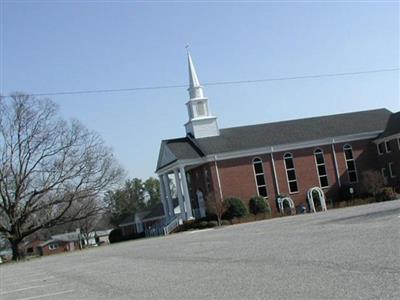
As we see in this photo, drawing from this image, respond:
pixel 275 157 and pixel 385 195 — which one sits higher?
pixel 275 157

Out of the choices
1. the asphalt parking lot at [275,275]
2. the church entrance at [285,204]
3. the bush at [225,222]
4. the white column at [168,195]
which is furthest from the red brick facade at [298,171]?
the asphalt parking lot at [275,275]

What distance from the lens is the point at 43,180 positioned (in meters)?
58.4

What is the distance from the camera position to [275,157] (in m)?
59.8

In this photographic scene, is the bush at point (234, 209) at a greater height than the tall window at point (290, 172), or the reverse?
the tall window at point (290, 172)

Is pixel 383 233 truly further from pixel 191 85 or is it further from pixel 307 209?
pixel 191 85

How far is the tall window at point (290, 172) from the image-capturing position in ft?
197

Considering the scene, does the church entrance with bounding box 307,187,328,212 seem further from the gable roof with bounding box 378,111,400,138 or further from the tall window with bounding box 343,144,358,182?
the gable roof with bounding box 378,111,400,138

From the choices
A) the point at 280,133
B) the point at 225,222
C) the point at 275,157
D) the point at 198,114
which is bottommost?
the point at 225,222

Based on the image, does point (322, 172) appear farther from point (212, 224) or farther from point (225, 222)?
point (212, 224)

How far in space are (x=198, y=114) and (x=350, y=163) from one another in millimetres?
15979

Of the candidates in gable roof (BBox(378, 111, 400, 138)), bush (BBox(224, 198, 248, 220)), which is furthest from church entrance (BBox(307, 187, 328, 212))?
gable roof (BBox(378, 111, 400, 138))

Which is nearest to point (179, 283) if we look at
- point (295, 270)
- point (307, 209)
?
point (295, 270)

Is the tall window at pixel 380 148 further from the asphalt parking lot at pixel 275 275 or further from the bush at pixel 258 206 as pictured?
the asphalt parking lot at pixel 275 275

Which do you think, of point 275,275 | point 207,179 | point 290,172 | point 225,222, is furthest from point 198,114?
point 275,275
